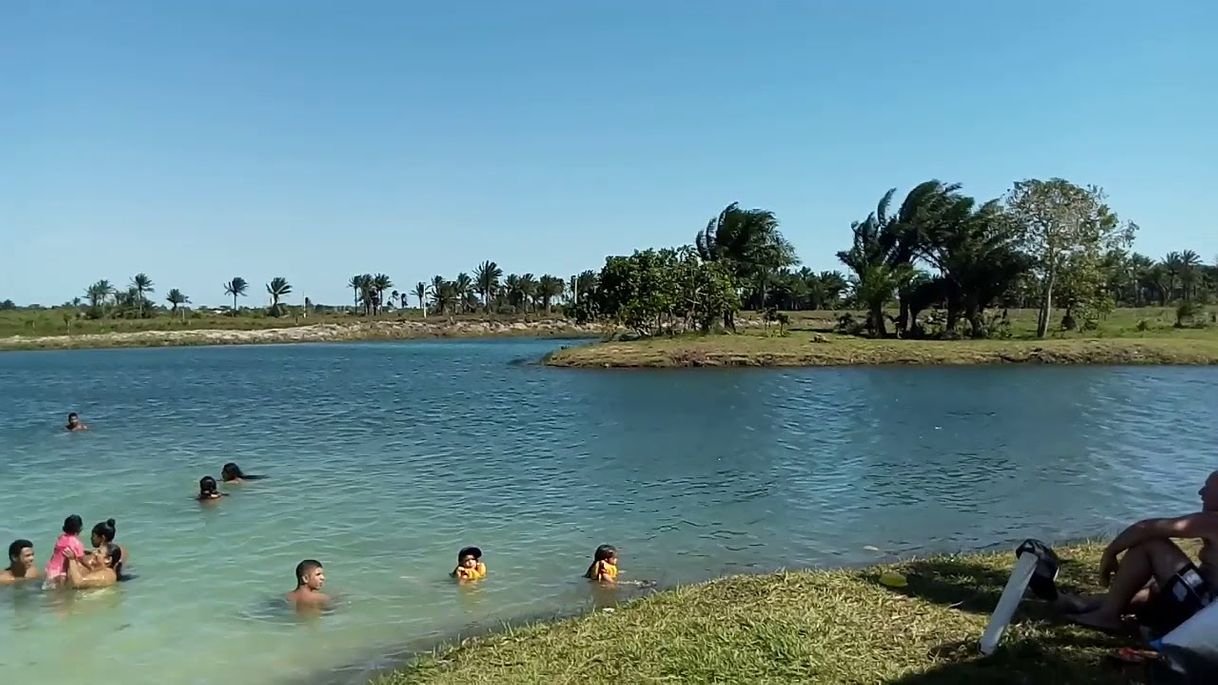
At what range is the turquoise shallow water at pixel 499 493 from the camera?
436 inches

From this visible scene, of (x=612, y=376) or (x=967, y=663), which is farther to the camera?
(x=612, y=376)

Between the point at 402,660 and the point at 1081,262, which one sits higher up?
the point at 1081,262

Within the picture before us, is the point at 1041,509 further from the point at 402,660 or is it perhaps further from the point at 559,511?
the point at 402,660

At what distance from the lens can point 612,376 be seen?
52875 millimetres

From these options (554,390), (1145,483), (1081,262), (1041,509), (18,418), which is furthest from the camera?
(1081,262)

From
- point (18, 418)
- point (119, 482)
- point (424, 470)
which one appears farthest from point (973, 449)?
point (18, 418)

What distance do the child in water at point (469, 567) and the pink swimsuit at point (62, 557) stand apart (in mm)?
5445

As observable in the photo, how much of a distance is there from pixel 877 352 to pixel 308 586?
51.5 m

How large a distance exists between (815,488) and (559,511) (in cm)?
575

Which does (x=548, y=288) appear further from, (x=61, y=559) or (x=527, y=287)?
(x=61, y=559)

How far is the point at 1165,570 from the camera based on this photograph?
718cm

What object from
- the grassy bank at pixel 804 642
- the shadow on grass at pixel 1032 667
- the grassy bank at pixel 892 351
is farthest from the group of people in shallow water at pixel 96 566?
the grassy bank at pixel 892 351

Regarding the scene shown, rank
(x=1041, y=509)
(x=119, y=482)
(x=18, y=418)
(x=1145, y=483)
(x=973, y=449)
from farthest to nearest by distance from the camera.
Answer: (x=18, y=418)
(x=973, y=449)
(x=119, y=482)
(x=1145, y=483)
(x=1041, y=509)

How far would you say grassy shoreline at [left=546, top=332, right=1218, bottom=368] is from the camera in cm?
5516
